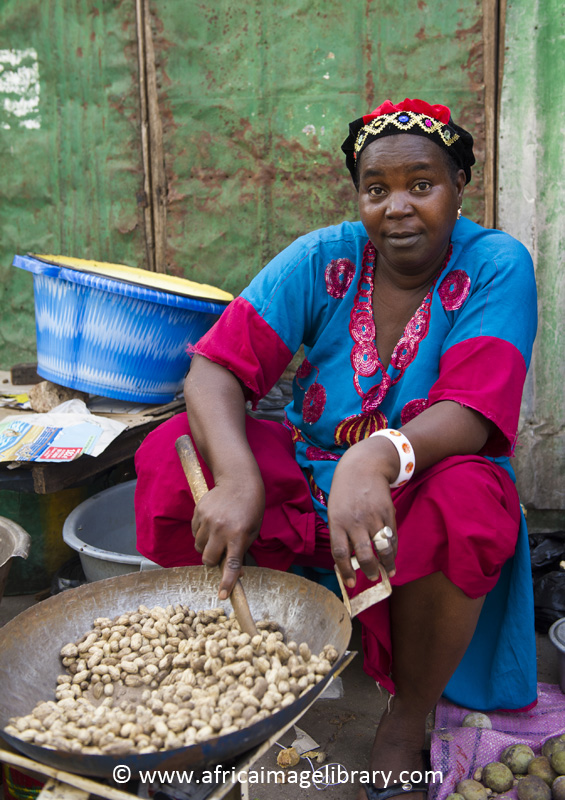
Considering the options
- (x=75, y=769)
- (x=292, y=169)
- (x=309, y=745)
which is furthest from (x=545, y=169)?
(x=75, y=769)

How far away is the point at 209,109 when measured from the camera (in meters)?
3.04

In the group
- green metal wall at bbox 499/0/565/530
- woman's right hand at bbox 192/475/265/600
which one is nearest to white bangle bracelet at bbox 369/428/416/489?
woman's right hand at bbox 192/475/265/600

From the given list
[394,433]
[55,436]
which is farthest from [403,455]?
[55,436]

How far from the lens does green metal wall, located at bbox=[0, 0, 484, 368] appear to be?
2.87m

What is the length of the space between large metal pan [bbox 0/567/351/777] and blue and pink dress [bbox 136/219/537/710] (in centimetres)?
22

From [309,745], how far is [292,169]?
223 cm

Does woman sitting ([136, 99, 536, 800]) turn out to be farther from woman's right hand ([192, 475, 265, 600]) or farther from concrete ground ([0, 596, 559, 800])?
concrete ground ([0, 596, 559, 800])

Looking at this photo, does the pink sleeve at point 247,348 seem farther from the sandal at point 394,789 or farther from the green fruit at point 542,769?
the green fruit at point 542,769

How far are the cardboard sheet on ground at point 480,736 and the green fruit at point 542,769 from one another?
2.9 inches

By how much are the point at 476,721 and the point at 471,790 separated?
298 mm

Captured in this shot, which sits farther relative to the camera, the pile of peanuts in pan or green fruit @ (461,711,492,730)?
green fruit @ (461,711,492,730)

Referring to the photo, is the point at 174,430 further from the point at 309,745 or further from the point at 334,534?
the point at 309,745

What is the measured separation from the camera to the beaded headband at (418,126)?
1797 mm

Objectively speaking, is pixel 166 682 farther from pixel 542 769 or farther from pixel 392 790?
pixel 542 769
